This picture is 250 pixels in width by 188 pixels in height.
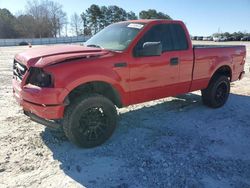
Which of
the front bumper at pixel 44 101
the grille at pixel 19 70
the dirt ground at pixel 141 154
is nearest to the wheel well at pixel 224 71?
the dirt ground at pixel 141 154

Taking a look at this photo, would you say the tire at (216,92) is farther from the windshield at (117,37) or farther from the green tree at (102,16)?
the green tree at (102,16)

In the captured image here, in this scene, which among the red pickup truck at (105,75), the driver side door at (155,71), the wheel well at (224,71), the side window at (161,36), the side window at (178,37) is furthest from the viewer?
the wheel well at (224,71)

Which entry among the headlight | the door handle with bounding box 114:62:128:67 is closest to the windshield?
the door handle with bounding box 114:62:128:67

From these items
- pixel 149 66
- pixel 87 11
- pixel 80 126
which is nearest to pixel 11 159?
pixel 80 126

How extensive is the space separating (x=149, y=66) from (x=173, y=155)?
1627mm

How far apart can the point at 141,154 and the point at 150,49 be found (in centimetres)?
171

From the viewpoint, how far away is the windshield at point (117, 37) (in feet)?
16.8

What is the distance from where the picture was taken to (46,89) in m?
4.10

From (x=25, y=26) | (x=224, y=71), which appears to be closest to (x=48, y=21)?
(x=25, y=26)

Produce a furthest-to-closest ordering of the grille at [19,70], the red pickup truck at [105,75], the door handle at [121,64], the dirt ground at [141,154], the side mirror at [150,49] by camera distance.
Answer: the side mirror at [150,49] < the door handle at [121,64] < the grille at [19,70] < the red pickup truck at [105,75] < the dirt ground at [141,154]

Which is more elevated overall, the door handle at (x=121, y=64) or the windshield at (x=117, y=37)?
the windshield at (x=117, y=37)

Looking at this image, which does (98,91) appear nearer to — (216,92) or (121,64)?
(121,64)

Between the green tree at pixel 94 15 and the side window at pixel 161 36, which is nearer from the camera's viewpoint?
the side window at pixel 161 36

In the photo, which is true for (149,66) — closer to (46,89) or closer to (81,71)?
(81,71)
